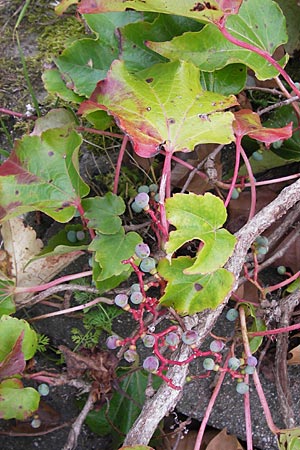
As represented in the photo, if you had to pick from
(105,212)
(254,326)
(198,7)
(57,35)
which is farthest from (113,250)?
(57,35)

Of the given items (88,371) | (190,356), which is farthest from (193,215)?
(88,371)

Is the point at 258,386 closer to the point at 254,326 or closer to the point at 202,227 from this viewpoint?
the point at 254,326

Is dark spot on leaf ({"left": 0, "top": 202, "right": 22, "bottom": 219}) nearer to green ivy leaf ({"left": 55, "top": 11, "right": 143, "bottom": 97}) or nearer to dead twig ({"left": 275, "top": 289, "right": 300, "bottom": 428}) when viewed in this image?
green ivy leaf ({"left": 55, "top": 11, "right": 143, "bottom": 97})

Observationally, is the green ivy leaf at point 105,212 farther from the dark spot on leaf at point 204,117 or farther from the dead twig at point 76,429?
the dead twig at point 76,429

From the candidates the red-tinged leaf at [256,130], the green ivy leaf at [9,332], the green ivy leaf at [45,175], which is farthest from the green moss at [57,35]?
the green ivy leaf at [9,332]

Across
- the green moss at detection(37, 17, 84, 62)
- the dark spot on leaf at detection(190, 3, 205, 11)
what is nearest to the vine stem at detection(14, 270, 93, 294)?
the dark spot on leaf at detection(190, 3, 205, 11)
